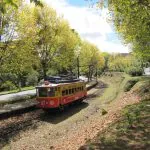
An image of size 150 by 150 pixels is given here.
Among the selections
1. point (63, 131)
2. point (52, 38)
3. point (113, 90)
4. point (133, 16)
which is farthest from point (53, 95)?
point (113, 90)

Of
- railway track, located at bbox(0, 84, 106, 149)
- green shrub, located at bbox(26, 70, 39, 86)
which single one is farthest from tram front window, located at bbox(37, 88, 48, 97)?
green shrub, located at bbox(26, 70, 39, 86)

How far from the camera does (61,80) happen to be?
31.7 metres

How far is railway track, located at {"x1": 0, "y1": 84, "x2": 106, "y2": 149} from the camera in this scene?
2170 cm

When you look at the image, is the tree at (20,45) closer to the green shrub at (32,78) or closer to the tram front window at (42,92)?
the tram front window at (42,92)

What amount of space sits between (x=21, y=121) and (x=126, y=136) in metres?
12.5

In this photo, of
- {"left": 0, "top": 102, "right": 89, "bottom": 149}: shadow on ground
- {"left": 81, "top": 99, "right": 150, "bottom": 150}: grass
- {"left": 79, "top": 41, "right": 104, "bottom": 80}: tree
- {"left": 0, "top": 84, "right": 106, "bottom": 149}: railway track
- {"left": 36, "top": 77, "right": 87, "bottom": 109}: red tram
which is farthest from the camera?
{"left": 79, "top": 41, "right": 104, "bottom": 80}: tree

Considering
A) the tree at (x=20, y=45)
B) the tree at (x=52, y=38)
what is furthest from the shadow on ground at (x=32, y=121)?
the tree at (x=52, y=38)

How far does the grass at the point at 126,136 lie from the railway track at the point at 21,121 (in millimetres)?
6938

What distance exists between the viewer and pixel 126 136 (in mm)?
15047

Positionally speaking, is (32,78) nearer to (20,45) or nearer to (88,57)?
(88,57)

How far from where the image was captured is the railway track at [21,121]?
71.2ft

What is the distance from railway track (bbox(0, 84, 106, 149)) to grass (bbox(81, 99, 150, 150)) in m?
6.94

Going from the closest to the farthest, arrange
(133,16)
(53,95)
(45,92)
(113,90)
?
1. (133,16)
2. (53,95)
3. (45,92)
4. (113,90)

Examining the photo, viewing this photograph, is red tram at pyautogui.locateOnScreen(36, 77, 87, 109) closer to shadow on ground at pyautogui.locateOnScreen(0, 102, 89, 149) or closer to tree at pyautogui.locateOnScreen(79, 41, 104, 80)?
shadow on ground at pyautogui.locateOnScreen(0, 102, 89, 149)
